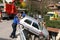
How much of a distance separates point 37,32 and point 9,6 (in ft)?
75.7

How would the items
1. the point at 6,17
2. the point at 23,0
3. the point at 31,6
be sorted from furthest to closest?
the point at 23,0, the point at 31,6, the point at 6,17

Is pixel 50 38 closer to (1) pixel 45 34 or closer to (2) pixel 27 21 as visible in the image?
(1) pixel 45 34

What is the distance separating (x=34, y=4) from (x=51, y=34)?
1052 inches

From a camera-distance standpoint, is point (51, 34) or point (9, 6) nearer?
point (51, 34)

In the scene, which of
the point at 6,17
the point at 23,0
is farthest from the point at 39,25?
the point at 23,0

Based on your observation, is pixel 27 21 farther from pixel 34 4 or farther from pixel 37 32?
pixel 34 4

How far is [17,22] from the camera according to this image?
54.5 feet

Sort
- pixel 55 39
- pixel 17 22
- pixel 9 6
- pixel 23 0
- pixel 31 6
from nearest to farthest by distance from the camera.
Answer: pixel 55 39 < pixel 17 22 < pixel 9 6 < pixel 31 6 < pixel 23 0

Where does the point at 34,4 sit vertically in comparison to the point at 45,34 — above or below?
below

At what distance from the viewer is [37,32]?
15.8m

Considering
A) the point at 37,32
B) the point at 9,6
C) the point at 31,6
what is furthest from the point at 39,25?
the point at 31,6

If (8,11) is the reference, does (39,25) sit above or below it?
above

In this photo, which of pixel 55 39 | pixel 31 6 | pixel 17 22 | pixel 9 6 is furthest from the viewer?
pixel 31 6

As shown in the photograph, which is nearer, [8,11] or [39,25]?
[39,25]
